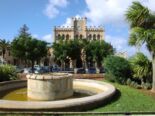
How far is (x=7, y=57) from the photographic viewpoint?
3120 inches

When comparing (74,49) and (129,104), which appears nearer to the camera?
(129,104)

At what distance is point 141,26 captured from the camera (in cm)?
1784

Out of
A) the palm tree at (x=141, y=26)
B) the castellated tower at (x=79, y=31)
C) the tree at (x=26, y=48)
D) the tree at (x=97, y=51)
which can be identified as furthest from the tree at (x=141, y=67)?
the castellated tower at (x=79, y=31)

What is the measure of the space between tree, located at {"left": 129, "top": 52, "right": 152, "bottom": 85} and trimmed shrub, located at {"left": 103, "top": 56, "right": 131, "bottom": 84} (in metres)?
0.81

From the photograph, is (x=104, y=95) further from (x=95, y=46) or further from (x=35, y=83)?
(x=95, y=46)

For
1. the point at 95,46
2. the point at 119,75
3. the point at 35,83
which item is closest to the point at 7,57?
the point at 95,46

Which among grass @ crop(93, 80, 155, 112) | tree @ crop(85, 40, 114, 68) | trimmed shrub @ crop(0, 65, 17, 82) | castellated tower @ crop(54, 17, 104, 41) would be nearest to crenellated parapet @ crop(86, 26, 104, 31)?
castellated tower @ crop(54, 17, 104, 41)

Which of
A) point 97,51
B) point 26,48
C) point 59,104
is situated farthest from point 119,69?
point 97,51

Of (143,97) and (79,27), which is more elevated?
(79,27)

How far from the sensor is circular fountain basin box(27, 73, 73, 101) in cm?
1318

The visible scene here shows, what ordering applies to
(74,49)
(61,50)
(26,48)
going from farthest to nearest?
(74,49) < (61,50) < (26,48)

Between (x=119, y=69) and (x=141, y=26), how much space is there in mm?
3354

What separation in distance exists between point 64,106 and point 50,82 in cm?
361

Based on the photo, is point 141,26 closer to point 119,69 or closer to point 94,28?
point 119,69
